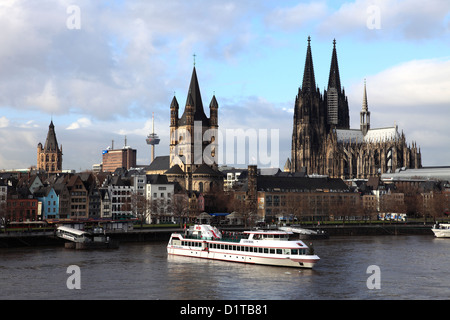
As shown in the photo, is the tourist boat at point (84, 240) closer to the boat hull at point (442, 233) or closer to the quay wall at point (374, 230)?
the quay wall at point (374, 230)

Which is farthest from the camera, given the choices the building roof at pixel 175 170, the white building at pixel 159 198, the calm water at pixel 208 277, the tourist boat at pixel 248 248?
the building roof at pixel 175 170

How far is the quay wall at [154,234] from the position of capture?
9225 cm

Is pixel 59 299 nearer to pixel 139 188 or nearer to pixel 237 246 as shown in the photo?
pixel 237 246

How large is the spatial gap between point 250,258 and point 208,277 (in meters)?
13.1

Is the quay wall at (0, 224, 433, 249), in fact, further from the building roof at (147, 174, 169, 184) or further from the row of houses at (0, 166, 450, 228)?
the building roof at (147, 174, 169, 184)

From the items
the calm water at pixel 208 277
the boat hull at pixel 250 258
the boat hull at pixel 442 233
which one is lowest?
the calm water at pixel 208 277

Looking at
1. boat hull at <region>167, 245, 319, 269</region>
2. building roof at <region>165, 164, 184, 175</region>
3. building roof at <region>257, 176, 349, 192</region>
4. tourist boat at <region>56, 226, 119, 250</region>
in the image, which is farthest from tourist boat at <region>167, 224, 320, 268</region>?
building roof at <region>165, 164, 184, 175</region>

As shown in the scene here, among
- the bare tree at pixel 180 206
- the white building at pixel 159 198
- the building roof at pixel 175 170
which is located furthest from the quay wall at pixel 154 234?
the building roof at pixel 175 170

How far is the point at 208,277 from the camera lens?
6375 centimetres

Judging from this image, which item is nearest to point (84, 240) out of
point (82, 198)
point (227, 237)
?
point (227, 237)

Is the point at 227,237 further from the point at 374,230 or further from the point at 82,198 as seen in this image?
the point at 82,198

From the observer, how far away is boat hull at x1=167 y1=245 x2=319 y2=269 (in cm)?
7025
